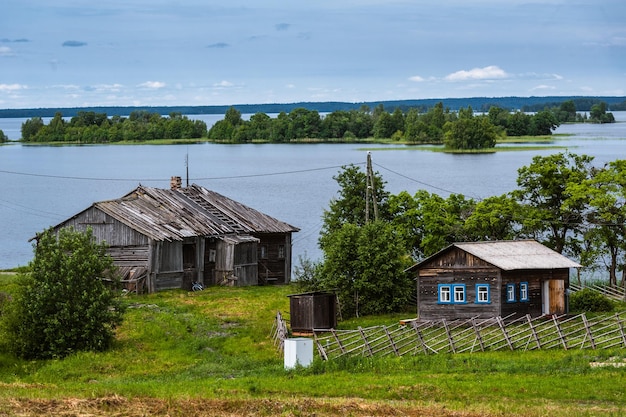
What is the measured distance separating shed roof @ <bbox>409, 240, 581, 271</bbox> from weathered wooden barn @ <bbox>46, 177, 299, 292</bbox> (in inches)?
591

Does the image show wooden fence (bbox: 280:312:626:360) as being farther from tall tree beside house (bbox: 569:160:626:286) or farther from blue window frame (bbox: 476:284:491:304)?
tall tree beside house (bbox: 569:160:626:286)

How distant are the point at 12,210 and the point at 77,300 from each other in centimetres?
9270

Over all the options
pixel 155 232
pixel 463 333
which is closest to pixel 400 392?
pixel 463 333

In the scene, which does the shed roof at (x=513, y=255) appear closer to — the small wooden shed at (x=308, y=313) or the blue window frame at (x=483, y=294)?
the blue window frame at (x=483, y=294)

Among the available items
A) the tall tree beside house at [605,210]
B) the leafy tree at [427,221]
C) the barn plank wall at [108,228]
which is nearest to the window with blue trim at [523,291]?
the tall tree beside house at [605,210]

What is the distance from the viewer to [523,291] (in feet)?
149

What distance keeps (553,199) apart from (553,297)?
13.4 meters

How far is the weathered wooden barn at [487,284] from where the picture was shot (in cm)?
4488

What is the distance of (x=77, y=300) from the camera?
1561 inches

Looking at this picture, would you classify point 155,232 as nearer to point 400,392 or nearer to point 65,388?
point 65,388

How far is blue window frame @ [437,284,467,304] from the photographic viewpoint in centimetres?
4538

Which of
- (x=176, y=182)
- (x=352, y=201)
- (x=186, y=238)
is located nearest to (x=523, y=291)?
(x=352, y=201)

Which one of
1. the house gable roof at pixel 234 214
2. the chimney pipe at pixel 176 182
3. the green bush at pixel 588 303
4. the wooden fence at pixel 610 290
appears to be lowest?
the wooden fence at pixel 610 290

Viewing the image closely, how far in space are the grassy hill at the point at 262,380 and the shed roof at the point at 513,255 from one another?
4.71 metres
